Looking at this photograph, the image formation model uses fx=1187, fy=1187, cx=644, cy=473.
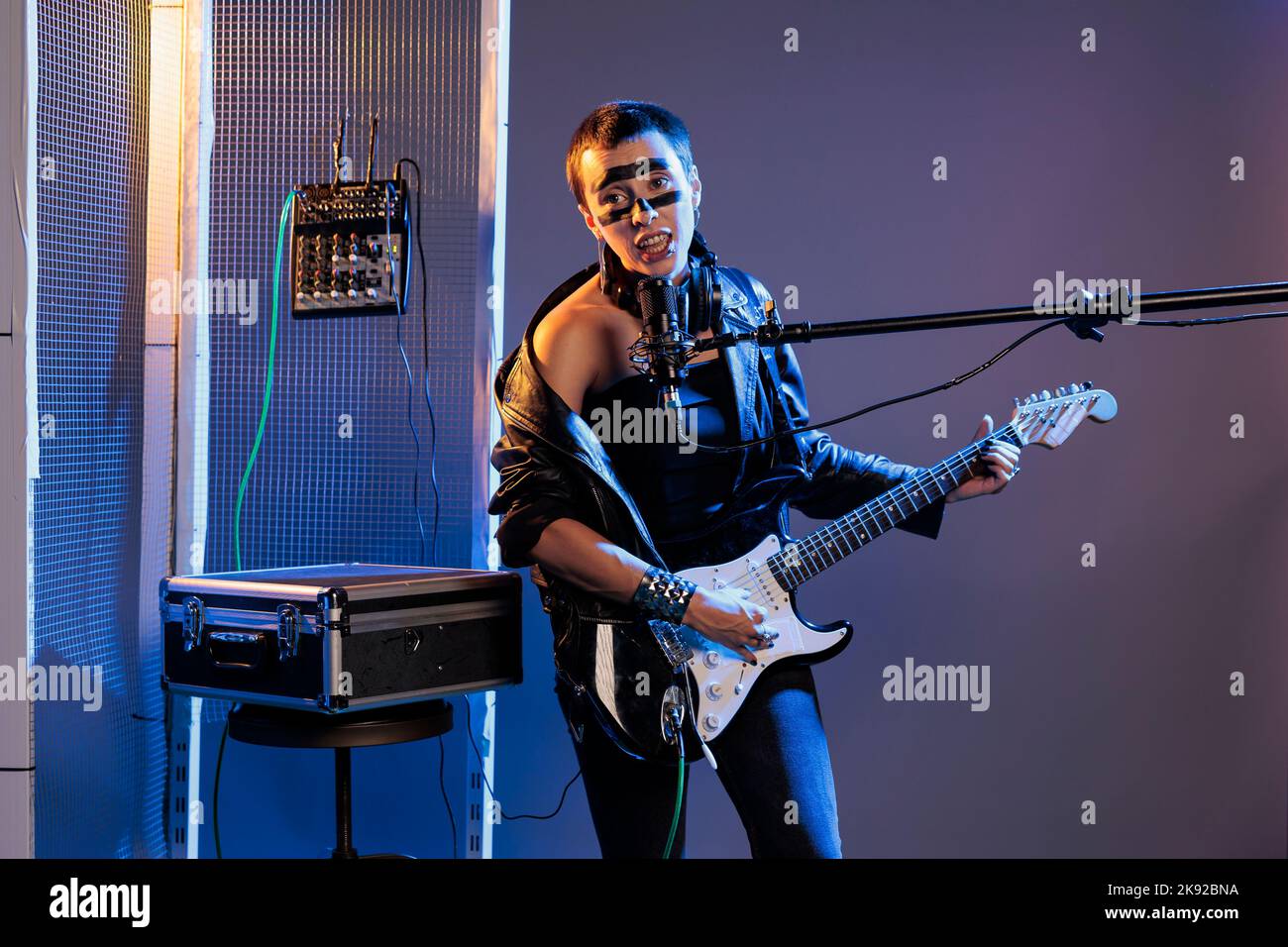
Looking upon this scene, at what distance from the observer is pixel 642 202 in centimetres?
247

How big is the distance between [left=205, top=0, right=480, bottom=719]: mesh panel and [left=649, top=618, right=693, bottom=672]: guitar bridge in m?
0.84

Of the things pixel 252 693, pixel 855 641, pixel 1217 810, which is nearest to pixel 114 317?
pixel 252 693

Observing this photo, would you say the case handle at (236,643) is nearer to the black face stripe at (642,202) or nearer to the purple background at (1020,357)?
the purple background at (1020,357)

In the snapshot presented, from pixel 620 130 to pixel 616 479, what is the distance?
0.74 meters

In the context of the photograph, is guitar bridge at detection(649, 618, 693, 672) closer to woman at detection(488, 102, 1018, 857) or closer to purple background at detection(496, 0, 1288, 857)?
woman at detection(488, 102, 1018, 857)

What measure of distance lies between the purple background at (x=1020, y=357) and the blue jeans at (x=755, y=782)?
1.03 metres

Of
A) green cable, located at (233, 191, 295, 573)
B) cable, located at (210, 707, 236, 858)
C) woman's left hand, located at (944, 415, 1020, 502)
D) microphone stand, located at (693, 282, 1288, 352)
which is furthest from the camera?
green cable, located at (233, 191, 295, 573)

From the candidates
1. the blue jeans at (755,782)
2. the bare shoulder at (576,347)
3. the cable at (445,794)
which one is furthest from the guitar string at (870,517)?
the cable at (445,794)

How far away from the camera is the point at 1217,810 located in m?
3.40

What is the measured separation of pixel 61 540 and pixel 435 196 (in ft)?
4.24

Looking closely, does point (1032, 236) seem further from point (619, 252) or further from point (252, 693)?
point (252, 693)

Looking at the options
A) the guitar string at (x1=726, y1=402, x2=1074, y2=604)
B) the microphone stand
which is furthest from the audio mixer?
the microphone stand

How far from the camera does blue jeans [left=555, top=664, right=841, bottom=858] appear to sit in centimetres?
237

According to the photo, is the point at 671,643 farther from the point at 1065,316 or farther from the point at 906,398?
the point at 1065,316
